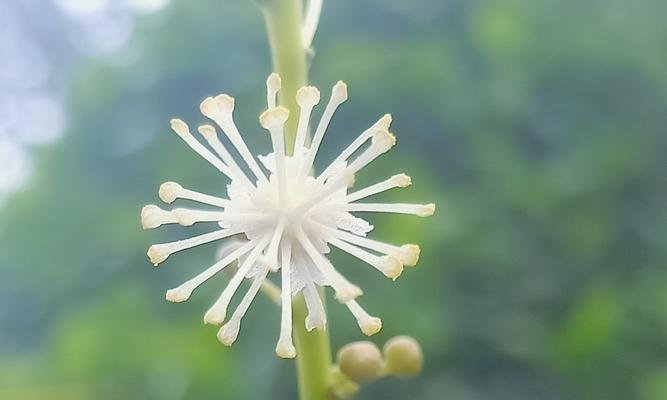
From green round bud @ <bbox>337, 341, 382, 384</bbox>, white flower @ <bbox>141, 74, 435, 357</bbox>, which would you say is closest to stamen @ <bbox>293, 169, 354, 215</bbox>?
white flower @ <bbox>141, 74, 435, 357</bbox>

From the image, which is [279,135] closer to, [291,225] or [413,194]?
[291,225]

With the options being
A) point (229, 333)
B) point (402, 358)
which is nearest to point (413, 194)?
point (402, 358)

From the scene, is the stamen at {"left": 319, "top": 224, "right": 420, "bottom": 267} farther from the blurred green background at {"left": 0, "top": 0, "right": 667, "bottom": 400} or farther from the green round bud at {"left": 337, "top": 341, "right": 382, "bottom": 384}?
the blurred green background at {"left": 0, "top": 0, "right": 667, "bottom": 400}

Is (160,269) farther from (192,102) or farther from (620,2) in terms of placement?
(620,2)

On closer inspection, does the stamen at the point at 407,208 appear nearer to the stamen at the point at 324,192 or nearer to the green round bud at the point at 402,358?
the stamen at the point at 324,192

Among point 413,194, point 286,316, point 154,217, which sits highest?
point 413,194

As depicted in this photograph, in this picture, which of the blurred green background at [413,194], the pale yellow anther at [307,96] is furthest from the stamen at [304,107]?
the blurred green background at [413,194]

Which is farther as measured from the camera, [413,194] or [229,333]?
[413,194]
